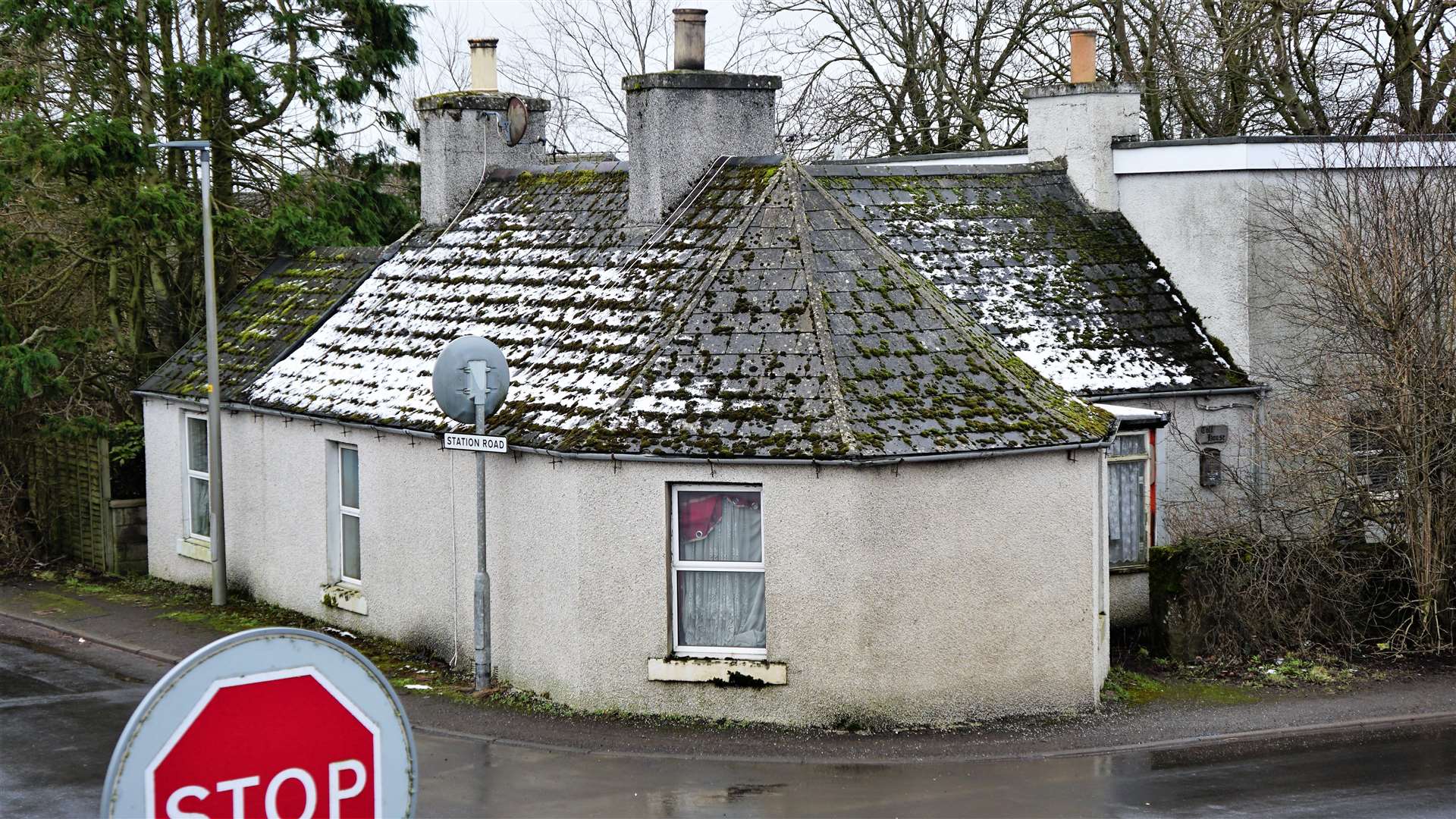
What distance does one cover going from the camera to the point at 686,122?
16.8 metres

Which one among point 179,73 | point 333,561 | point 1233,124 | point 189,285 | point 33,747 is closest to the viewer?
point 33,747

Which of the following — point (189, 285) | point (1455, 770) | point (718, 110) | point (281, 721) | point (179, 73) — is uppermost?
point (179, 73)

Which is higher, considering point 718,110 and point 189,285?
point 718,110

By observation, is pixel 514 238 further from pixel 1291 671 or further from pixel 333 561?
pixel 1291 671

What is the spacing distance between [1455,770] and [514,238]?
35.9 feet

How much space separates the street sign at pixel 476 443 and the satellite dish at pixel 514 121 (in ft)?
23.4

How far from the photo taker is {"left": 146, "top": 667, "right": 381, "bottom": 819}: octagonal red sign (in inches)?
119

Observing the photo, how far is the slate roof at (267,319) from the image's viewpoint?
65.3ft

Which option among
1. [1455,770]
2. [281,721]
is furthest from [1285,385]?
[281,721]

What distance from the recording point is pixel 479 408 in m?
14.4

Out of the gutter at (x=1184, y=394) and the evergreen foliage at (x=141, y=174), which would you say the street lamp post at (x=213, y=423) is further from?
the gutter at (x=1184, y=394)

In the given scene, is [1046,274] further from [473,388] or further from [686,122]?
[473,388]

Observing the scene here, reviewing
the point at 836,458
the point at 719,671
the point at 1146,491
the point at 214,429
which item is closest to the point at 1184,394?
the point at 1146,491

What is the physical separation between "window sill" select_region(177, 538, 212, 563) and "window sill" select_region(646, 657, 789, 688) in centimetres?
872
